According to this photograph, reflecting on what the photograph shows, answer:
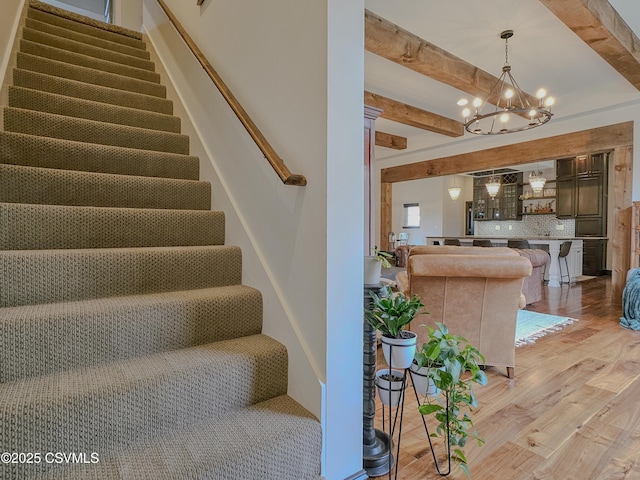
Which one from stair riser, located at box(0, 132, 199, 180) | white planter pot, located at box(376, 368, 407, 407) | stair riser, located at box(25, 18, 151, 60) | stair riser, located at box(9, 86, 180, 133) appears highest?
stair riser, located at box(25, 18, 151, 60)

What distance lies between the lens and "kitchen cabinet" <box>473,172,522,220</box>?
10094 mm

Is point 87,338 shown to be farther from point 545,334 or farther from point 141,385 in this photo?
point 545,334

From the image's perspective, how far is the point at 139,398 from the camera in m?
1.15

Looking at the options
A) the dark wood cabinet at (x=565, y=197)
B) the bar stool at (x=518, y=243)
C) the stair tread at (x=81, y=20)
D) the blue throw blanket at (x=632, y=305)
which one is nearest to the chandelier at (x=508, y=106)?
the blue throw blanket at (x=632, y=305)

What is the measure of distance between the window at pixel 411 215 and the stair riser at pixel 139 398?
9.33m

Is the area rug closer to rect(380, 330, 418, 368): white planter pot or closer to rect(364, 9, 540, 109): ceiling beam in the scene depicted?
rect(380, 330, 418, 368): white planter pot

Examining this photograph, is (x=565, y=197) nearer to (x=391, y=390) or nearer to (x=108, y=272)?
(x=391, y=390)

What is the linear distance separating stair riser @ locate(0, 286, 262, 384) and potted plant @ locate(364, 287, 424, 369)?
566 mm

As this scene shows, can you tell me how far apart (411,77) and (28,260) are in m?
4.33

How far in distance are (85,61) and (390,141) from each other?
216 inches

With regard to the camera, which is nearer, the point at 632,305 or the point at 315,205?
the point at 315,205

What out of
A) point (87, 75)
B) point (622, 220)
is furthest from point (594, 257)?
point (87, 75)

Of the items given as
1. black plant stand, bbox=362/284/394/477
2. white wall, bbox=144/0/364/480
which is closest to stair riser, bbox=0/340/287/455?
white wall, bbox=144/0/364/480

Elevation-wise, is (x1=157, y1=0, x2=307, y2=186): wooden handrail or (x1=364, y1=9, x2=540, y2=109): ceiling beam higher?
(x1=364, y1=9, x2=540, y2=109): ceiling beam
